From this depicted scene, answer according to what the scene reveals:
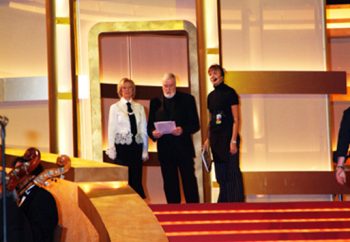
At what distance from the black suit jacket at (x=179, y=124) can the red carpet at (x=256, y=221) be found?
0.91 metres

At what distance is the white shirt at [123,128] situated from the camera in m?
8.26

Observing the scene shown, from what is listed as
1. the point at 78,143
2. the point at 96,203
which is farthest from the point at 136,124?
the point at 96,203

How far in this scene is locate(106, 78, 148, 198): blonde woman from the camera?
27.0ft

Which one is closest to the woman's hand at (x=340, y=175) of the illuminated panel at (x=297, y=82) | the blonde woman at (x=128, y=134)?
the blonde woman at (x=128, y=134)

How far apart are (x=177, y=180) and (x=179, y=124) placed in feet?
1.79

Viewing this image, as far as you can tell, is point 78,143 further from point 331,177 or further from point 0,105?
point 331,177

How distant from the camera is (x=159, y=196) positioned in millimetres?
9883

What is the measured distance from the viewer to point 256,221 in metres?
6.91

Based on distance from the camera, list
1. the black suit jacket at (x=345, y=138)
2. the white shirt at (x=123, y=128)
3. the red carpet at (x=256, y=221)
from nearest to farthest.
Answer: the black suit jacket at (x=345, y=138) < the red carpet at (x=256, y=221) < the white shirt at (x=123, y=128)

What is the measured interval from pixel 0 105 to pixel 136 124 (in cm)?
213

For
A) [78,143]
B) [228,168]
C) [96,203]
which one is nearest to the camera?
[96,203]

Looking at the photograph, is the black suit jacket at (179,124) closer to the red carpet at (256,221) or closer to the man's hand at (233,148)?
the man's hand at (233,148)

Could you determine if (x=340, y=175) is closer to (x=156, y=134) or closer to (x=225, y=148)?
(x=225, y=148)

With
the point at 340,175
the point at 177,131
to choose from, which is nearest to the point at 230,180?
the point at 177,131
